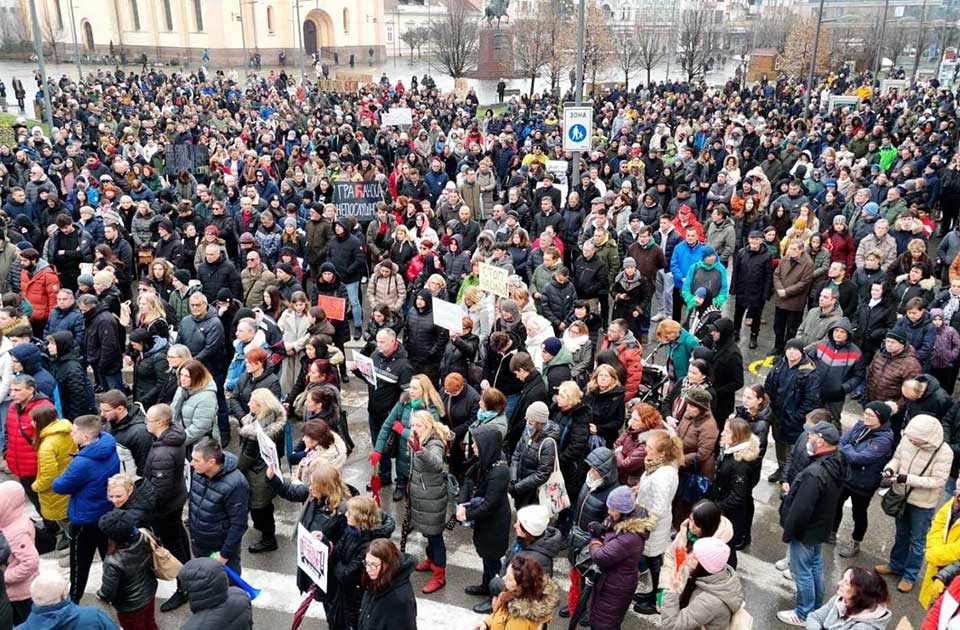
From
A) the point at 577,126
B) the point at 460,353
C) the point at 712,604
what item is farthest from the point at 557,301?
the point at 577,126

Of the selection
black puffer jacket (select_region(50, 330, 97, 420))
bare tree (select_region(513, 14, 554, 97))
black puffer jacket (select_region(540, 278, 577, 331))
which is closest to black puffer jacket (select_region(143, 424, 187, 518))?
black puffer jacket (select_region(50, 330, 97, 420))

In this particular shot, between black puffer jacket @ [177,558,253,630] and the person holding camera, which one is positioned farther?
the person holding camera

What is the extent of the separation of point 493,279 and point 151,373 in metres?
3.79

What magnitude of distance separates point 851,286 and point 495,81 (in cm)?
4576

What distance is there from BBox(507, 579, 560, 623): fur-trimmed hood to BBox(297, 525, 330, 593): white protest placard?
129 cm

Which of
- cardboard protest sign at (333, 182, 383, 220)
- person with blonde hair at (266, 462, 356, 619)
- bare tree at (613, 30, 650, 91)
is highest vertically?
bare tree at (613, 30, 650, 91)

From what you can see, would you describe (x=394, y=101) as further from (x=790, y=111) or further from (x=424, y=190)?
(x=424, y=190)

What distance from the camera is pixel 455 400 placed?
23.5 feet

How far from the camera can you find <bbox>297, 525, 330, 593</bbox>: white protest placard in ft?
17.4

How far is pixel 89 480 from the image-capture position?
602 centimetres

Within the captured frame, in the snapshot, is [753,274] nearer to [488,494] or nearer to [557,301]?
[557,301]

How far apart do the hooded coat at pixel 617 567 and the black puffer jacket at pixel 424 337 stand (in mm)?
4118

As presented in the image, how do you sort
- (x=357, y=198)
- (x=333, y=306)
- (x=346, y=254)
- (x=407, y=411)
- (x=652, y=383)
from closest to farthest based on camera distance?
1. (x=407, y=411)
2. (x=652, y=383)
3. (x=333, y=306)
4. (x=346, y=254)
5. (x=357, y=198)

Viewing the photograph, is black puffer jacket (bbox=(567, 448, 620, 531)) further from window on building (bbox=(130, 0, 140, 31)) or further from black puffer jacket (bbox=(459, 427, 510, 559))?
window on building (bbox=(130, 0, 140, 31))
